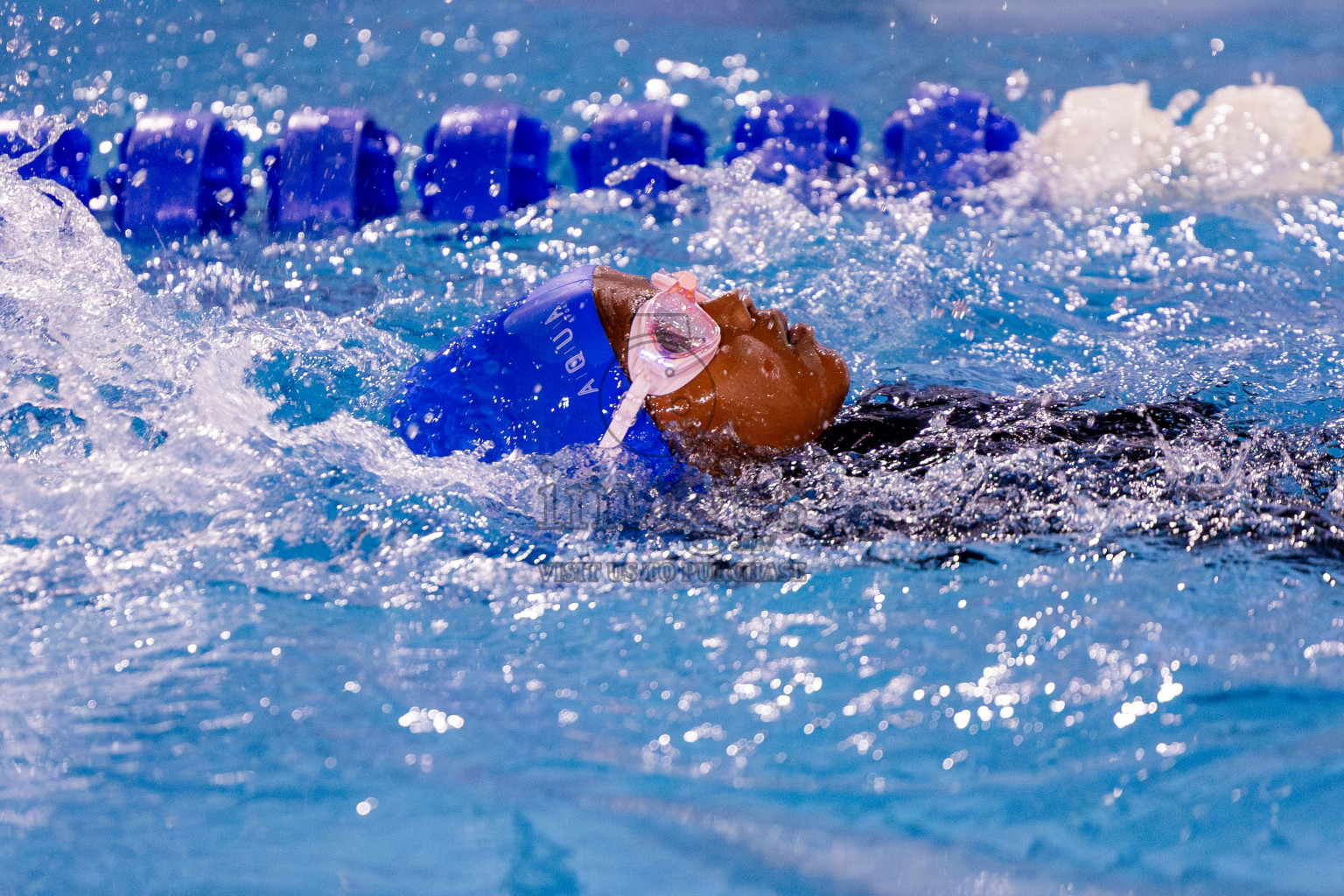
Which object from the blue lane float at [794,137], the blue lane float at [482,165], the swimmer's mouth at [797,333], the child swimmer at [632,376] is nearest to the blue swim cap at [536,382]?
the child swimmer at [632,376]

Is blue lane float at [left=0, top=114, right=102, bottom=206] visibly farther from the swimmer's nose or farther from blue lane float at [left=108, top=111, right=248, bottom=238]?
→ the swimmer's nose

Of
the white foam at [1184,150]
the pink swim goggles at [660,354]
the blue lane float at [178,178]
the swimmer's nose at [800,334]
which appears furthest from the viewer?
the white foam at [1184,150]

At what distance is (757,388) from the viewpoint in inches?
82.0

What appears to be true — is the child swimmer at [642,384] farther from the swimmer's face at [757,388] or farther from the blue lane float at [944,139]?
the blue lane float at [944,139]

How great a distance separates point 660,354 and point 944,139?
8.35 ft

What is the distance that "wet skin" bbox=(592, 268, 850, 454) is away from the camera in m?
2.05

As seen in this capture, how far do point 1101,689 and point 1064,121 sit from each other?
3.27 metres

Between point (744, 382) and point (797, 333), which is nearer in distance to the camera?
point (744, 382)

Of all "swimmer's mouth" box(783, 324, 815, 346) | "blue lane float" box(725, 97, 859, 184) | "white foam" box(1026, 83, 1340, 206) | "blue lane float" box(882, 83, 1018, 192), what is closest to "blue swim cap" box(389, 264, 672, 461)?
"swimmer's mouth" box(783, 324, 815, 346)

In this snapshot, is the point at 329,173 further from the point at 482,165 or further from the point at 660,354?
the point at 660,354

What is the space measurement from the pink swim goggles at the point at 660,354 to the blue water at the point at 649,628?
0.40ft

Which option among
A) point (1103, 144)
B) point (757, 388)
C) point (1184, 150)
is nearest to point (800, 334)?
point (757, 388)

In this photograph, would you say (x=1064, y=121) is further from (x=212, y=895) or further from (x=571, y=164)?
(x=212, y=895)

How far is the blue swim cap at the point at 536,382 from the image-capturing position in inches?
80.0
